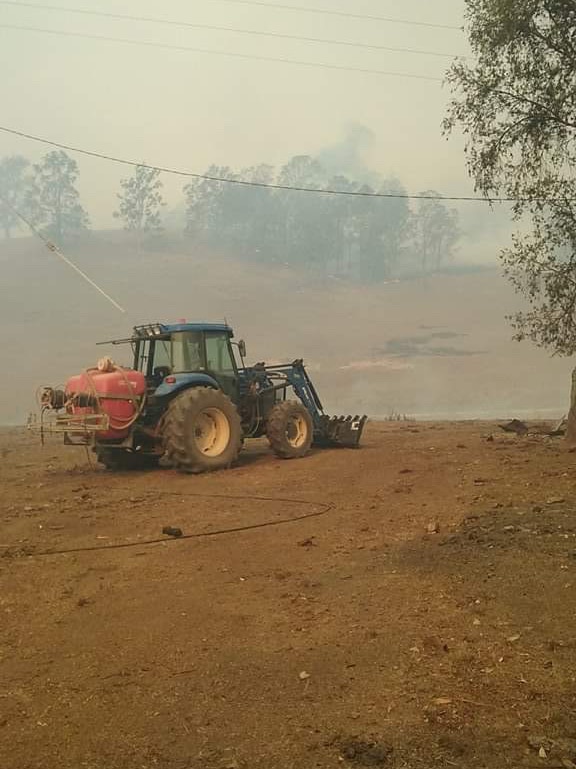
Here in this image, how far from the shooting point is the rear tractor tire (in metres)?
13.5

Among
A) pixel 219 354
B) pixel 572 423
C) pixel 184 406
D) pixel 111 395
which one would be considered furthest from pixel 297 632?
pixel 572 423

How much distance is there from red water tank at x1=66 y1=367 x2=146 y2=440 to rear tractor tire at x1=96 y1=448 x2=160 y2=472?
1264 mm

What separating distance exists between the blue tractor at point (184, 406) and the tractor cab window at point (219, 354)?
17 mm

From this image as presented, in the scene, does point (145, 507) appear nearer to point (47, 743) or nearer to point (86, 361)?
point (47, 743)

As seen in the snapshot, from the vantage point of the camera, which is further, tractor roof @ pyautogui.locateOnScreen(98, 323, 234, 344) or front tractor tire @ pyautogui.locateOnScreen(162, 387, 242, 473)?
tractor roof @ pyautogui.locateOnScreen(98, 323, 234, 344)

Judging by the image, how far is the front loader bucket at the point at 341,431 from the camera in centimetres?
1518

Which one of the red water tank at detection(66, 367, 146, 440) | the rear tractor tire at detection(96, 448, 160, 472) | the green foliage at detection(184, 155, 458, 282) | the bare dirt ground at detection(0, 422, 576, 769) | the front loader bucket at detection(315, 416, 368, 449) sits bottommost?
the bare dirt ground at detection(0, 422, 576, 769)

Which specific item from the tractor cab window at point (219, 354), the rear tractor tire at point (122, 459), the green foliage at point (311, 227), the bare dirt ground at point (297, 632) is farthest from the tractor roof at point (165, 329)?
the green foliage at point (311, 227)

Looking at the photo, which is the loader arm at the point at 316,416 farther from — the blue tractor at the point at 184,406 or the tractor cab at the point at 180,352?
the tractor cab at the point at 180,352

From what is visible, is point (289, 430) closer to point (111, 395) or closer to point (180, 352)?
point (180, 352)

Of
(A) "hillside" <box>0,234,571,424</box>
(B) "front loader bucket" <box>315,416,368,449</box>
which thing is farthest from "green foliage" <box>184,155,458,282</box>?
(B) "front loader bucket" <box>315,416,368,449</box>

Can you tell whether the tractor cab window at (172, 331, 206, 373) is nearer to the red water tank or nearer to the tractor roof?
the tractor roof

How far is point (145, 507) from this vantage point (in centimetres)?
979

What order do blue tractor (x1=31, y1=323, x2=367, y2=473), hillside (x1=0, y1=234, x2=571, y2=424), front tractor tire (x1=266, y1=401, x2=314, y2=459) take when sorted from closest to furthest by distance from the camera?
blue tractor (x1=31, y1=323, x2=367, y2=473)
front tractor tire (x1=266, y1=401, x2=314, y2=459)
hillside (x1=0, y1=234, x2=571, y2=424)
